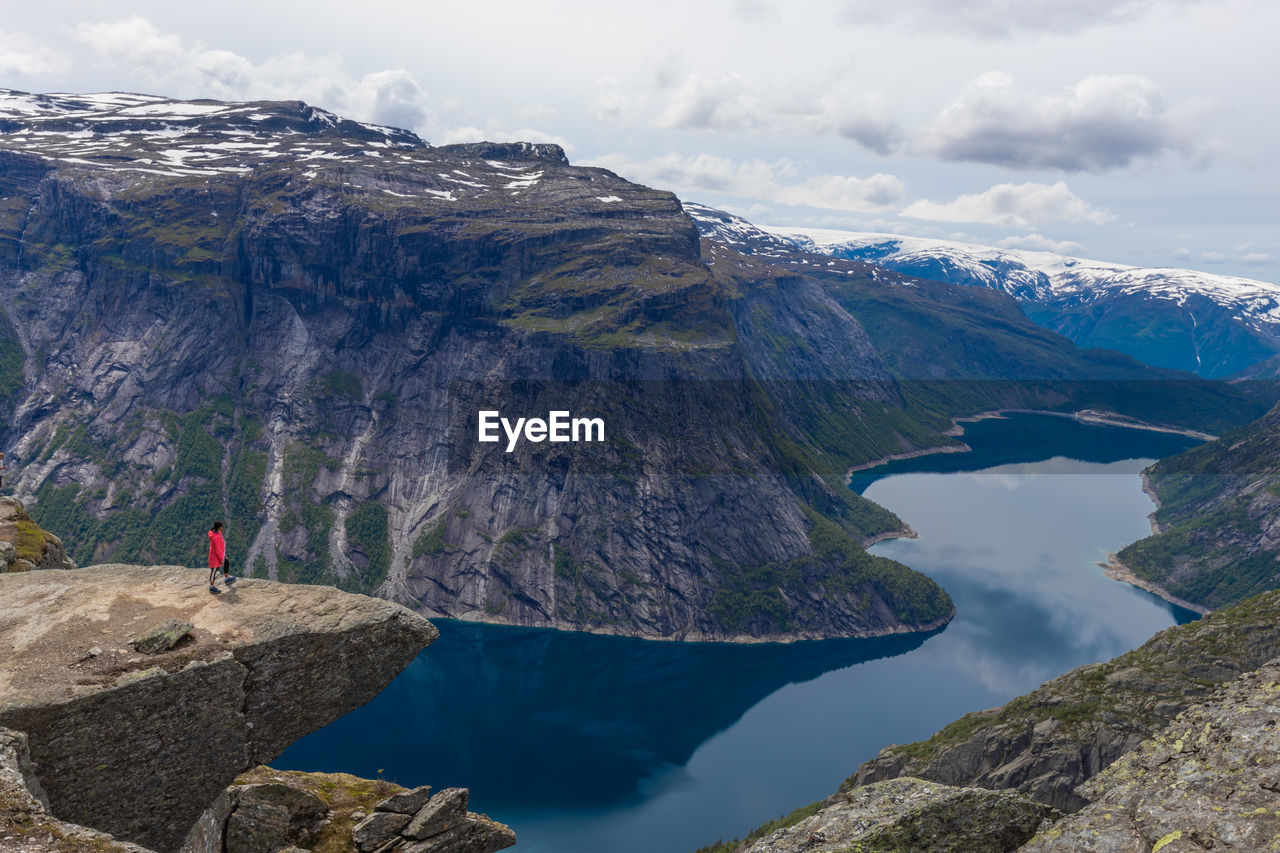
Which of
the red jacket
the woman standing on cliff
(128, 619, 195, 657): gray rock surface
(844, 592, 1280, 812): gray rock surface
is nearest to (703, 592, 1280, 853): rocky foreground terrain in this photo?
(128, 619, 195, 657): gray rock surface

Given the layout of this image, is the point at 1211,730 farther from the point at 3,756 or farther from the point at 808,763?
the point at 808,763

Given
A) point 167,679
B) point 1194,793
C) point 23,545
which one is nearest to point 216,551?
point 167,679

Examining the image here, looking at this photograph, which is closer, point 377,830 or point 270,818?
point 270,818

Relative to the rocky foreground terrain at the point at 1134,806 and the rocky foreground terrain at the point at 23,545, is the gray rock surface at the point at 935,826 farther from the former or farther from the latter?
the rocky foreground terrain at the point at 23,545

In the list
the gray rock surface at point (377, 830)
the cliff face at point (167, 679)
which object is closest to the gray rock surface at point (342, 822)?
the gray rock surface at point (377, 830)

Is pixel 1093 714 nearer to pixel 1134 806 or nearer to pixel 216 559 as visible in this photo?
pixel 1134 806

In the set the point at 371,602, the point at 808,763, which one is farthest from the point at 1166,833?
the point at 808,763
